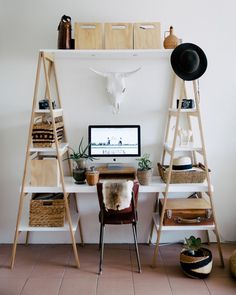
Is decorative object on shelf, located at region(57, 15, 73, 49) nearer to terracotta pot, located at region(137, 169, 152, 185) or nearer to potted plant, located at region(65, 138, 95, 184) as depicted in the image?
potted plant, located at region(65, 138, 95, 184)

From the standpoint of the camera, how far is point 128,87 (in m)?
3.34

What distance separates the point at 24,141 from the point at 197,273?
6.40 ft

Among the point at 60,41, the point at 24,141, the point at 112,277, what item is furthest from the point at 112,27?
the point at 112,277

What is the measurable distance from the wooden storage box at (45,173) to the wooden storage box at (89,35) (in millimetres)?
1024

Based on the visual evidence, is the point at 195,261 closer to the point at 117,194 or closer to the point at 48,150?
the point at 117,194

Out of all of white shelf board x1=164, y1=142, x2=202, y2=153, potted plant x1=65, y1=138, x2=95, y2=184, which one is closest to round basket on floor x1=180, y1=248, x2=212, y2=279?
white shelf board x1=164, y1=142, x2=202, y2=153

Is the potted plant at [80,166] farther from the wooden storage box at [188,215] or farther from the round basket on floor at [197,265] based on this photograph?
the round basket on floor at [197,265]

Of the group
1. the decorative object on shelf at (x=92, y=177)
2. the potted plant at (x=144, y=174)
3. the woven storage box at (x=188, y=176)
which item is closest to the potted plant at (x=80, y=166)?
the decorative object on shelf at (x=92, y=177)

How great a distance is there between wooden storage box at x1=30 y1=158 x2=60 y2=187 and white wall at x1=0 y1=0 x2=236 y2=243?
463mm

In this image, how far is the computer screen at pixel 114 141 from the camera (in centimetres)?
325

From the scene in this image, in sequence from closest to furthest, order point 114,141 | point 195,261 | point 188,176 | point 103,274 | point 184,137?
point 195,261
point 103,274
point 188,176
point 184,137
point 114,141

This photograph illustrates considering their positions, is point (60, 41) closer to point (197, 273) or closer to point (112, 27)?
point (112, 27)

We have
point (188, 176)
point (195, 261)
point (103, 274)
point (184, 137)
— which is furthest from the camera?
point (184, 137)

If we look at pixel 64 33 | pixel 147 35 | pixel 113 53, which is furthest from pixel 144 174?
pixel 64 33
